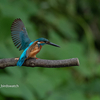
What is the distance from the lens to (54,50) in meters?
2.28

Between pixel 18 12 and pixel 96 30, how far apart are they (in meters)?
1.78

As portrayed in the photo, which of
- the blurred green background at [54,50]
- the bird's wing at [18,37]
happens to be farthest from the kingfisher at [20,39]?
the blurred green background at [54,50]

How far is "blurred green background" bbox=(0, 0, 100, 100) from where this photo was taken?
169 centimetres

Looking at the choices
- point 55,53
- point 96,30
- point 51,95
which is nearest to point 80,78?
point 55,53

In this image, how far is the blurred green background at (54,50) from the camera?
1688 mm

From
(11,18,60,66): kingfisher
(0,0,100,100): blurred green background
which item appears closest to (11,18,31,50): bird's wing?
(11,18,60,66): kingfisher

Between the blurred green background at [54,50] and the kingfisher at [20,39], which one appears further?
the blurred green background at [54,50]

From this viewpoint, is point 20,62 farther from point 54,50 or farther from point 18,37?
point 54,50

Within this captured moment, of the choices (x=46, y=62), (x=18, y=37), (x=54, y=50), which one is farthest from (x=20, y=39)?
(x=54, y=50)

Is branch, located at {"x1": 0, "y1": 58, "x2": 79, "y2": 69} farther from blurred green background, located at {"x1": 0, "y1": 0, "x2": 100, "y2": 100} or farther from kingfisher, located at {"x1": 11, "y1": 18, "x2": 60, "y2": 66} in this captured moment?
blurred green background, located at {"x1": 0, "y1": 0, "x2": 100, "y2": 100}

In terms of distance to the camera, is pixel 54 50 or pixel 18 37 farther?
pixel 54 50

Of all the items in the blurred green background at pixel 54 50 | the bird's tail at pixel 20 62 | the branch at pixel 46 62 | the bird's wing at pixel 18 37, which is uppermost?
the bird's wing at pixel 18 37

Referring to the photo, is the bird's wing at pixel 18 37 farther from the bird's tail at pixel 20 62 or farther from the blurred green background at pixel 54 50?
the blurred green background at pixel 54 50

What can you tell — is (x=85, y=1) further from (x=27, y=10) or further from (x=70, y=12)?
(x=27, y=10)
